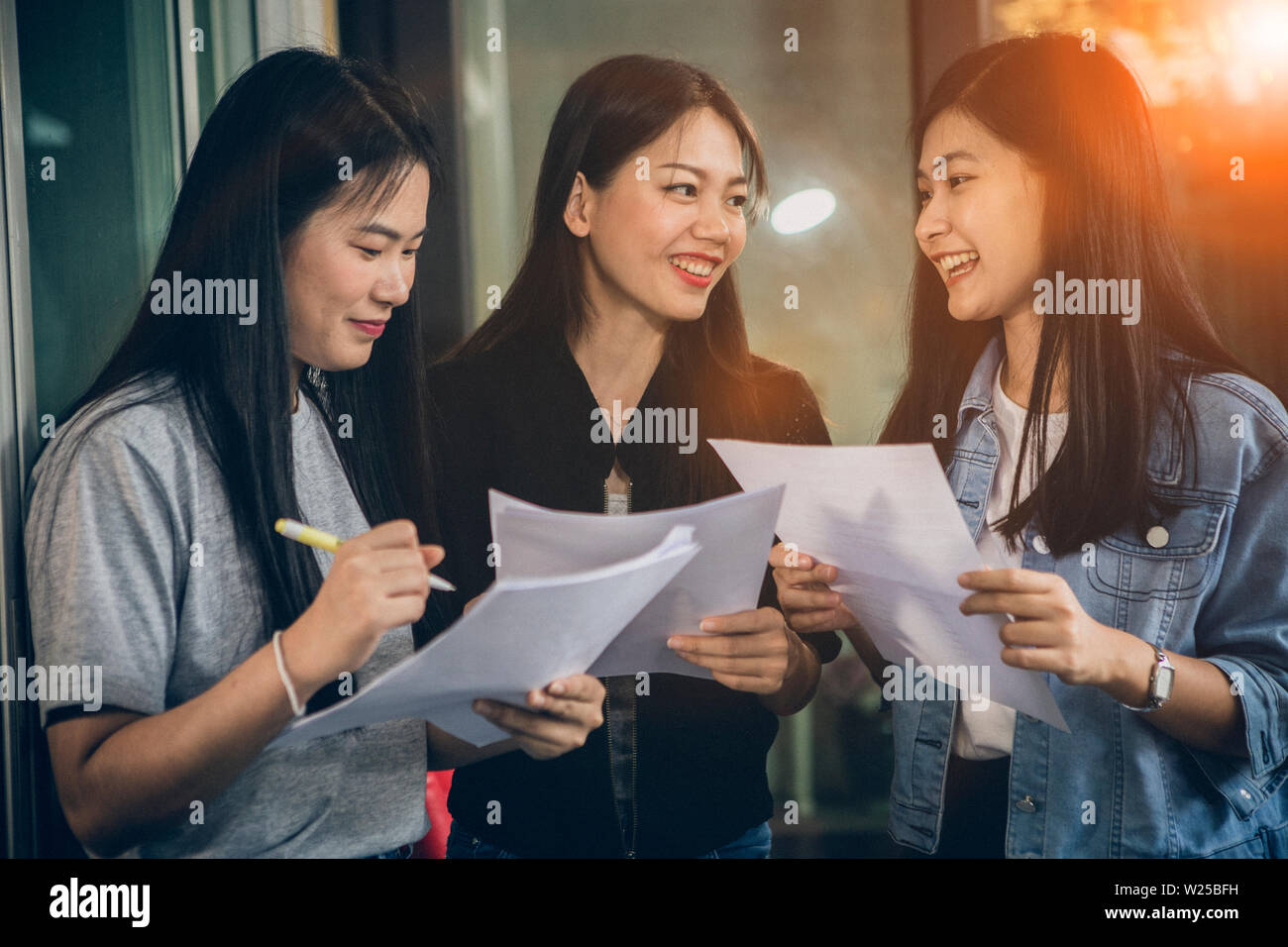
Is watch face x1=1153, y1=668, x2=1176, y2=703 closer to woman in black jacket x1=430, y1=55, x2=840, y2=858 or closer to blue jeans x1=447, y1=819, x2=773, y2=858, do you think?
woman in black jacket x1=430, y1=55, x2=840, y2=858

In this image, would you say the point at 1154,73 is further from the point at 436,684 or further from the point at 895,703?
the point at 436,684

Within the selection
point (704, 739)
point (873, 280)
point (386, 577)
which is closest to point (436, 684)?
point (386, 577)

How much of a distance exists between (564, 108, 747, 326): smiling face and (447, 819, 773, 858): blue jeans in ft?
2.19

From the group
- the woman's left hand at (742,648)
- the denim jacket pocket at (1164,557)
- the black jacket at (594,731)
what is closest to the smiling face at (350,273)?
the black jacket at (594,731)

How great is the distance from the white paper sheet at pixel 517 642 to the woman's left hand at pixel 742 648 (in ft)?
0.37

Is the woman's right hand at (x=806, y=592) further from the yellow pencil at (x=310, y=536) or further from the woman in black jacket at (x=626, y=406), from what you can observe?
the yellow pencil at (x=310, y=536)

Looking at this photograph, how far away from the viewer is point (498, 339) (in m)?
1.30

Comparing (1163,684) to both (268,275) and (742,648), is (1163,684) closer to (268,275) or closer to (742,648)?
(742,648)

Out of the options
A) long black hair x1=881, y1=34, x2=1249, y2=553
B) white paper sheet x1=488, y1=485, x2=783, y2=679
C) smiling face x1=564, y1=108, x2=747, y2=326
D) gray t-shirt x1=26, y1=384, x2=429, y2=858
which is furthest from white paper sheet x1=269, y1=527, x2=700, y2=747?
long black hair x1=881, y1=34, x2=1249, y2=553

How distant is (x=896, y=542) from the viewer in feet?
3.50

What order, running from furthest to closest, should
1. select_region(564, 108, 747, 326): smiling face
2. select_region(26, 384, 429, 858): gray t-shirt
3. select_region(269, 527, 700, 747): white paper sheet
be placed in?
select_region(564, 108, 747, 326): smiling face → select_region(26, 384, 429, 858): gray t-shirt → select_region(269, 527, 700, 747): white paper sheet

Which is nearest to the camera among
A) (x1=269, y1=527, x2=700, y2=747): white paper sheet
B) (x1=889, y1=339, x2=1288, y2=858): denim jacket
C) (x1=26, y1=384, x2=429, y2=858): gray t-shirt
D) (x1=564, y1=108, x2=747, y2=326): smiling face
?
(x1=269, y1=527, x2=700, y2=747): white paper sheet

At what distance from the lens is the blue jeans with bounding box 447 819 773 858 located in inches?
49.8

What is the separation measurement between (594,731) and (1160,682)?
0.64m
